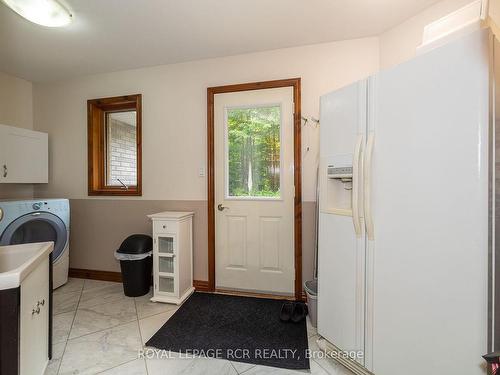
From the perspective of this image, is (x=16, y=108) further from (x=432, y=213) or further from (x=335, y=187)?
(x=432, y=213)

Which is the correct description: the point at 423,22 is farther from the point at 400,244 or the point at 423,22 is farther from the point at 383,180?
the point at 400,244

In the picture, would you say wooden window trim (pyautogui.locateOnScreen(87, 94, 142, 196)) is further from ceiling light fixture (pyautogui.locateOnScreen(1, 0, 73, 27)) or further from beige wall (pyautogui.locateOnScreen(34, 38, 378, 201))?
ceiling light fixture (pyautogui.locateOnScreen(1, 0, 73, 27))

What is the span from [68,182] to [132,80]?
151 centimetres

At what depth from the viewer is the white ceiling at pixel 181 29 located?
5.72ft

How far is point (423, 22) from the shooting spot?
181 cm

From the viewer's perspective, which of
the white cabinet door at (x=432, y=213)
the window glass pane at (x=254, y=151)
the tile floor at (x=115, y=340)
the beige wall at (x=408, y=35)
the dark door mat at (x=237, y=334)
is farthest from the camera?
the window glass pane at (x=254, y=151)

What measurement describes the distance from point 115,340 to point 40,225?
1.56 meters

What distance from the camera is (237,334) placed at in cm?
175

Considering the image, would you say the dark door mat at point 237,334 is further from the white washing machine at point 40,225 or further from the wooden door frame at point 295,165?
the white washing machine at point 40,225

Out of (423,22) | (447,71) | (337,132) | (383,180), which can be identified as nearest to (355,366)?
(383,180)

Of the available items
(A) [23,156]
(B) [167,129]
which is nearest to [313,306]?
(B) [167,129]

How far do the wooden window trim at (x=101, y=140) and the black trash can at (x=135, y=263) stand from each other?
0.62 m

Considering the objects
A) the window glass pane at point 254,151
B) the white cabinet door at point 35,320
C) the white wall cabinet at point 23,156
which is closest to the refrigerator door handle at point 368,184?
the window glass pane at point 254,151

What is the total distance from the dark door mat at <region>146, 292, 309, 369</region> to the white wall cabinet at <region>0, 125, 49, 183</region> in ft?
7.58
